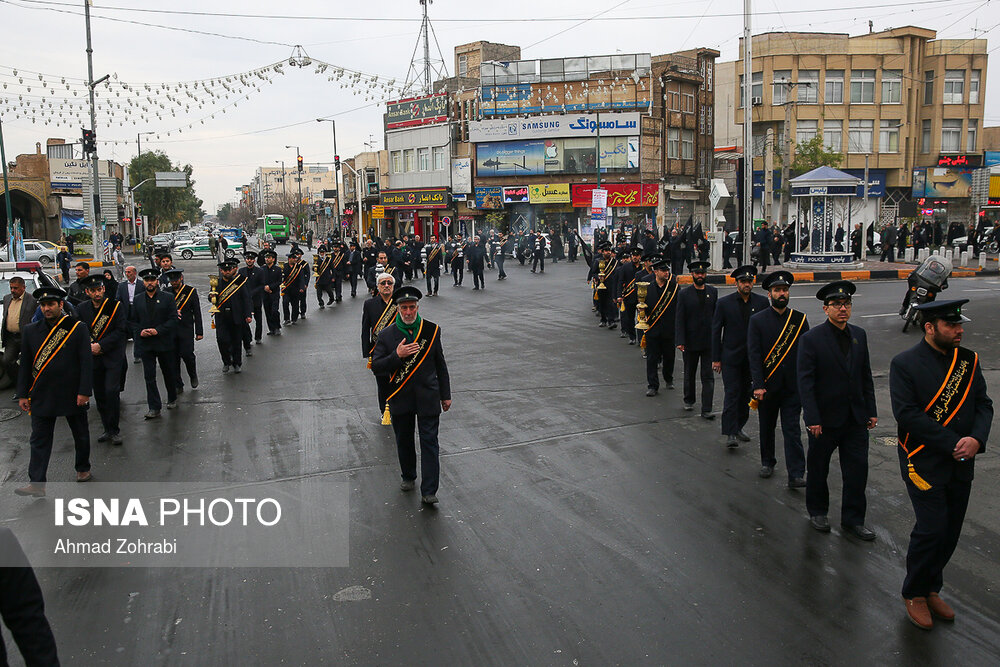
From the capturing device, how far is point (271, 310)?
16219mm

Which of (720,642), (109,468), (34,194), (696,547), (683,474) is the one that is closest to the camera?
(720,642)

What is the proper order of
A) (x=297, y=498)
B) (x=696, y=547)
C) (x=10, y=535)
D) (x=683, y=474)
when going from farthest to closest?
(x=683, y=474), (x=297, y=498), (x=696, y=547), (x=10, y=535)

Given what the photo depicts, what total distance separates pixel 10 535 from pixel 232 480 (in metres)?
4.30

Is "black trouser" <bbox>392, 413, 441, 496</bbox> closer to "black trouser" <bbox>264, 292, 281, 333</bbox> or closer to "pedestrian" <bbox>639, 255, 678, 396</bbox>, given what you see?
"pedestrian" <bbox>639, 255, 678, 396</bbox>

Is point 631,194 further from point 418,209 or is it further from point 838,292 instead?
point 838,292

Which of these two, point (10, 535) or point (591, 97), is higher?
point (591, 97)

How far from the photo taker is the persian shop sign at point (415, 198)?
183 ft

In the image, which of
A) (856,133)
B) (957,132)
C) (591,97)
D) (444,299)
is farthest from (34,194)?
(957,132)

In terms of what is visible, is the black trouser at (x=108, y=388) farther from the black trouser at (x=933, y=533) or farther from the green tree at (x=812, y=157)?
the green tree at (x=812, y=157)

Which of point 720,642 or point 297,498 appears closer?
point 720,642

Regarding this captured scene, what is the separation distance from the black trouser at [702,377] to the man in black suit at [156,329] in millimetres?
6286

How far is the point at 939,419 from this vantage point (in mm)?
4559

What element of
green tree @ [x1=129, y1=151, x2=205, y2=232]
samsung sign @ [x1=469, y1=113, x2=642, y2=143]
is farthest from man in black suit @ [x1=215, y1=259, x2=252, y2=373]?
green tree @ [x1=129, y1=151, x2=205, y2=232]

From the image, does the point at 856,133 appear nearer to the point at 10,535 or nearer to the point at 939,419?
the point at 939,419
